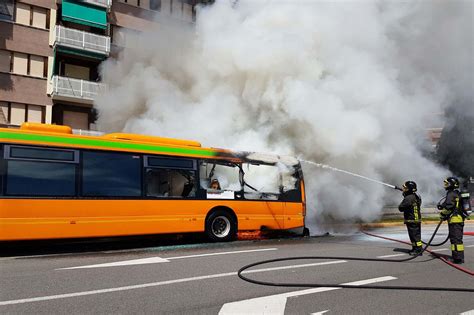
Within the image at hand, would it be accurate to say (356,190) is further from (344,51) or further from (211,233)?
(211,233)

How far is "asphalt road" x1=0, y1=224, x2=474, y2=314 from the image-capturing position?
4.33 metres

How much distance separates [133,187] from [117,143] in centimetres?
94

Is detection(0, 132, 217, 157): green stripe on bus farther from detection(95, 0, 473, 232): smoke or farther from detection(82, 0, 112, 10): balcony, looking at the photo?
detection(82, 0, 112, 10): balcony

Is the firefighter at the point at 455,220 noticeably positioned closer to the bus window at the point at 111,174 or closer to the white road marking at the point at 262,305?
the white road marking at the point at 262,305

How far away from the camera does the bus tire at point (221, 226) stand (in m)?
9.78

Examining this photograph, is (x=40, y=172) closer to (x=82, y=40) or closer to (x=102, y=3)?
(x=82, y=40)

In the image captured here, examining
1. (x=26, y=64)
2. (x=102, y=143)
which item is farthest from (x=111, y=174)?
(x=26, y=64)

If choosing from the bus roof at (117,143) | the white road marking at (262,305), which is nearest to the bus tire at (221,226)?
the bus roof at (117,143)

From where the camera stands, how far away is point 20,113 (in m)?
20.8

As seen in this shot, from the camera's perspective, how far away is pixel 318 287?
5.18 metres

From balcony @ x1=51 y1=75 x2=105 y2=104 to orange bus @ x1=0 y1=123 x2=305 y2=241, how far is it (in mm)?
12920

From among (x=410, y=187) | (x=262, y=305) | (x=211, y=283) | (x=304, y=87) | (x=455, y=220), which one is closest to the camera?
(x=262, y=305)

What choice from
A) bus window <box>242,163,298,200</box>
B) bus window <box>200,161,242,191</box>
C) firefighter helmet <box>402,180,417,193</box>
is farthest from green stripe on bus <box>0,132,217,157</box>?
firefighter helmet <box>402,180,417,193</box>

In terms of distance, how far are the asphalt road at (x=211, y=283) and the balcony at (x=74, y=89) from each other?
14590 millimetres
